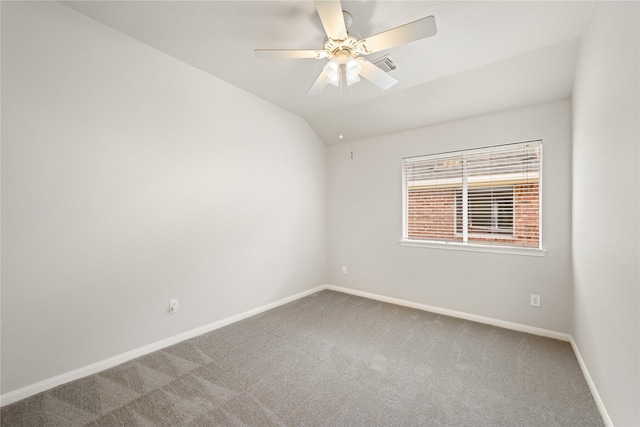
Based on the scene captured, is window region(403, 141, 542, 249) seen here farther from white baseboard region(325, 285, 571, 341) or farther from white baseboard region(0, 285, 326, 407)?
white baseboard region(0, 285, 326, 407)

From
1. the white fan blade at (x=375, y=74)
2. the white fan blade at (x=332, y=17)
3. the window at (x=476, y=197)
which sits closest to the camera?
the white fan blade at (x=332, y=17)

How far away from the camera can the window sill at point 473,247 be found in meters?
2.73

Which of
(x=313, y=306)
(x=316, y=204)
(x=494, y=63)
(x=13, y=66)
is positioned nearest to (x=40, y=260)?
(x=13, y=66)

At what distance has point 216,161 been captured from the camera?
2.88 metres

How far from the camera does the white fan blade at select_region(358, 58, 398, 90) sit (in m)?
1.99

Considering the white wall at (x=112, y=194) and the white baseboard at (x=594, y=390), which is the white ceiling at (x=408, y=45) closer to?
the white wall at (x=112, y=194)

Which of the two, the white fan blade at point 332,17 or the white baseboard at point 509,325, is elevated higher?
the white fan blade at point 332,17

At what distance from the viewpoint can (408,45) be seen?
220 centimetres

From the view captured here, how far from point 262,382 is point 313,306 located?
5.33ft

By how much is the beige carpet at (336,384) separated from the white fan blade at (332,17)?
238 centimetres

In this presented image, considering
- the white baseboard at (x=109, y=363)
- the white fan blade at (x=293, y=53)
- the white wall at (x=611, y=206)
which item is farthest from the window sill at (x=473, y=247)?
the white fan blade at (x=293, y=53)

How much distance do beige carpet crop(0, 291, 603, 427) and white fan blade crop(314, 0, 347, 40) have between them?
7.80ft

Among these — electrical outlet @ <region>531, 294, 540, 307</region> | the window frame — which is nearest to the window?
the window frame

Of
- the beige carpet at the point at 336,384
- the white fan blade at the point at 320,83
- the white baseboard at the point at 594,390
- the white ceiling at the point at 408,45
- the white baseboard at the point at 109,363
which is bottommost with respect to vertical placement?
the beige carpet at the point at 336,384
